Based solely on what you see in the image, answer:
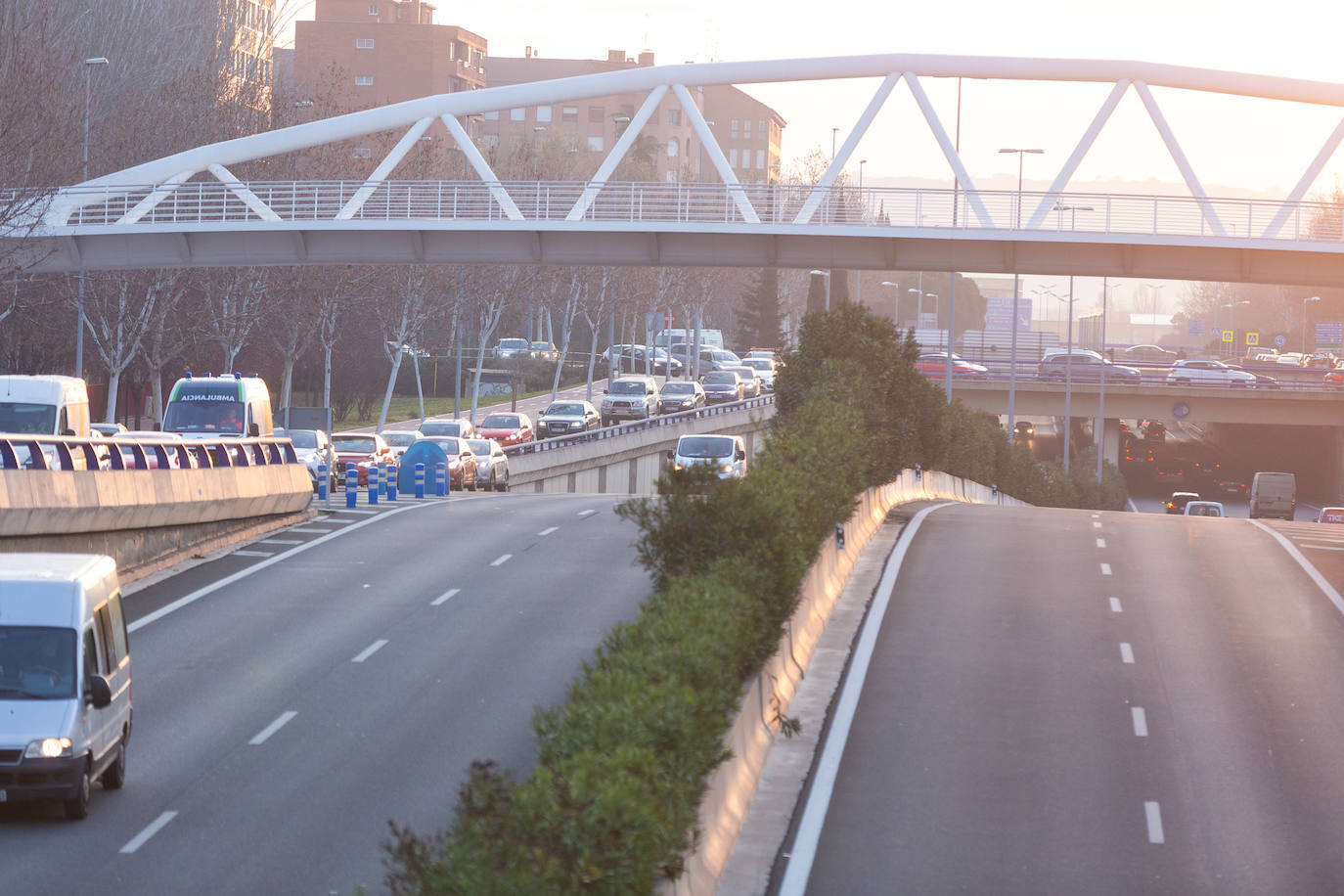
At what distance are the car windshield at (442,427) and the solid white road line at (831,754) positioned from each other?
24.4 meters

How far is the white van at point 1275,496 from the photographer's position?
72.6m

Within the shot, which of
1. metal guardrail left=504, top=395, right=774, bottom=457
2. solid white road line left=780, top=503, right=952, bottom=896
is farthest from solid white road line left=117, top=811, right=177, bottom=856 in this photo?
metal guardrail left=504, top=395, right=774, bottom=457

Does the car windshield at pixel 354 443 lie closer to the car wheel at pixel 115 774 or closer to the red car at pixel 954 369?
the car wheel at pixel 115 774

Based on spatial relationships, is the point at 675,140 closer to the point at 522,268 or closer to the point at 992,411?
the point at 992,411

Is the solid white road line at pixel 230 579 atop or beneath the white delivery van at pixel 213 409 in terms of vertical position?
beneath

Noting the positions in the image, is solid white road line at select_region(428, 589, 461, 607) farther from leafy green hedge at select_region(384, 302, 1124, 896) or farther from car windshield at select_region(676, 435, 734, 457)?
car windshield at select_region(676, 435, 734, 457)

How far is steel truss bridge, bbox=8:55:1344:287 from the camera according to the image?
147 feet

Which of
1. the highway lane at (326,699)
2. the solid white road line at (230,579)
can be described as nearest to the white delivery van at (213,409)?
the solid white road line at (230,579)

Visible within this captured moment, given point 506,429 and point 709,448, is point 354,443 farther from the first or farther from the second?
point 506,429

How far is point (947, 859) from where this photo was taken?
12.3 meters

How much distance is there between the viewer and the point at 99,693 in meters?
Answer: 13.2

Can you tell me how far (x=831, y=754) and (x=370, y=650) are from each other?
23.8 ft

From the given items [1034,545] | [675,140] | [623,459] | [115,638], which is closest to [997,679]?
[115,638]

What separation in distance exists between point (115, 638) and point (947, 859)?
23.2ft
